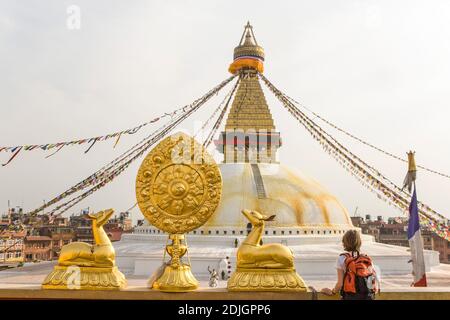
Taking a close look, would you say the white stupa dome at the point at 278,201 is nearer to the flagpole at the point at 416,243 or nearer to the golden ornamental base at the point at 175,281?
the flagpole at the point at 416,243

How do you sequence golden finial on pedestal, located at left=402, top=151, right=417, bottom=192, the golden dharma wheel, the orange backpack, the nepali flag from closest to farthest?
the orange backpack
the golden dharma wheel
the nepali flag
golden finial on pedestal, located at left=402, top=151, right=417, bottom=192

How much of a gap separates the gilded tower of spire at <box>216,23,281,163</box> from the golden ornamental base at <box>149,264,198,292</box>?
14.5 m

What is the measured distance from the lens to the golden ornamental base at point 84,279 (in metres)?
3.79

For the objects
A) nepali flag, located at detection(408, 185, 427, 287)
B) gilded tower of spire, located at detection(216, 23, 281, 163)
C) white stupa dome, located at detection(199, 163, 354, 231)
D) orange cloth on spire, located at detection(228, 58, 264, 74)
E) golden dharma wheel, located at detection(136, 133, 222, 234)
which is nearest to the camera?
golden dharma wheel, located at detection(136, 133, 222, 234)

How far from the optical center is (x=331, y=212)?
14805 millimetres

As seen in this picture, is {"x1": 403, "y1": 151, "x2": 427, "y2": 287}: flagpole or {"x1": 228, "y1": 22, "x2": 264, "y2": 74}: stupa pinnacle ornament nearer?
{"x1": 403, "y1": 151, "x2": 427, "y2": 287}: flagpole

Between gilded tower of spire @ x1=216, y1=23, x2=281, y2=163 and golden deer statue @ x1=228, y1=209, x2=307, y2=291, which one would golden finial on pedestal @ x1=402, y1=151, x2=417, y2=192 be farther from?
gilded tower of spire @ x1=216, y1=23, x2=281, y2=163

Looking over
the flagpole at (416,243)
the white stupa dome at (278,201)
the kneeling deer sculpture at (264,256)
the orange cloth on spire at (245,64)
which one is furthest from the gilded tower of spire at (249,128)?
the kneeling deer sculpture at (264,256)

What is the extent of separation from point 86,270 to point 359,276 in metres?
2.55

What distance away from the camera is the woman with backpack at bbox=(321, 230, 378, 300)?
3.26 meters

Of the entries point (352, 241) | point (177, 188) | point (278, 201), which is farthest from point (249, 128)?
point (352, 241)

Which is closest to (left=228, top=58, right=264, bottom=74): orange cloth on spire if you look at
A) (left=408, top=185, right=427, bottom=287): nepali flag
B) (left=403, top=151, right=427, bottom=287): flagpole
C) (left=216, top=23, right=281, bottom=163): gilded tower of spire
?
(left=216, top=23, right=281, bottom=163): gilded tower of spire
